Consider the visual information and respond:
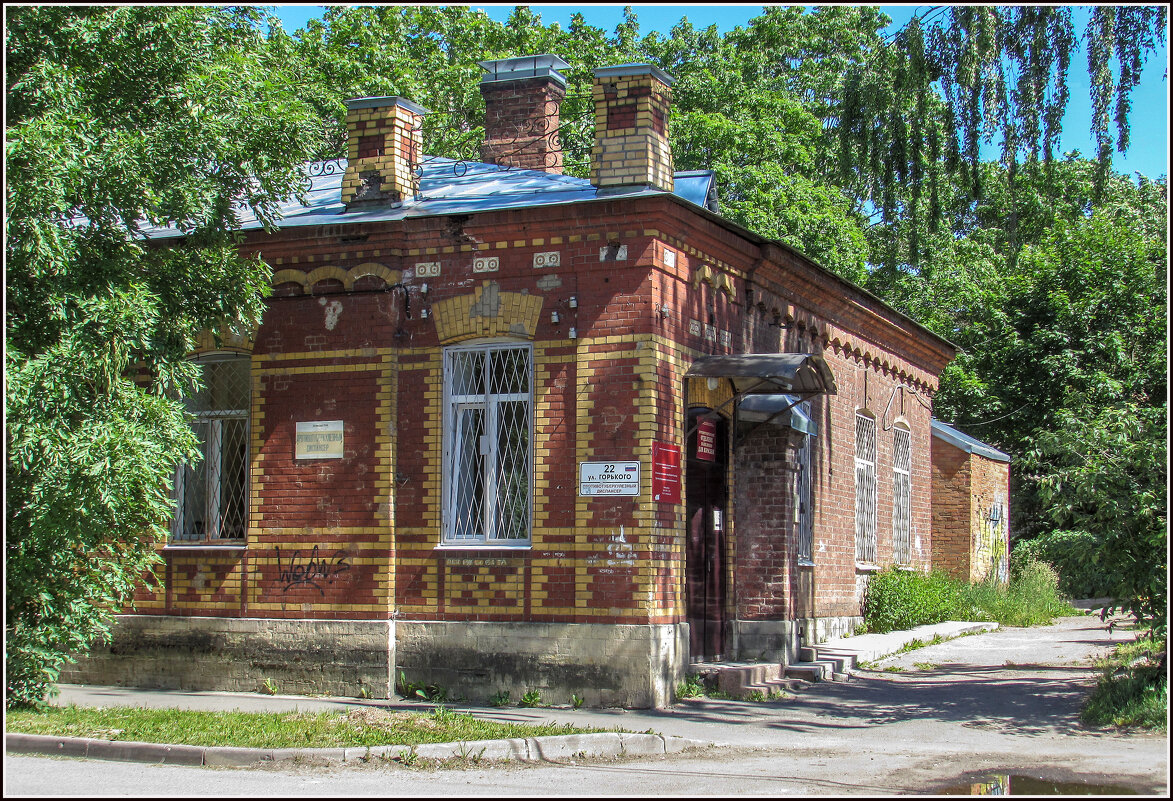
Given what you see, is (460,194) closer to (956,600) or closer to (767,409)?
(767,409)

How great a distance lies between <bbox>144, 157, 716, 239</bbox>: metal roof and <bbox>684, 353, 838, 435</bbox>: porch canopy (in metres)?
1.66

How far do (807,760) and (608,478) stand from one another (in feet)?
11.7

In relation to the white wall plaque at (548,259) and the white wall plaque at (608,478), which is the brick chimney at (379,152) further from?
the white wall plaque at (608,478)

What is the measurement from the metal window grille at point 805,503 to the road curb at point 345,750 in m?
6.26

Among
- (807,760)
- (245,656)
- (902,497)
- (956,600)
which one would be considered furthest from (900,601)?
(245,656)

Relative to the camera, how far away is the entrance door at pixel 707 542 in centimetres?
1300

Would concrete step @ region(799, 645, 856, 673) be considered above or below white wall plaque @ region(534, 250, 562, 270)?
below

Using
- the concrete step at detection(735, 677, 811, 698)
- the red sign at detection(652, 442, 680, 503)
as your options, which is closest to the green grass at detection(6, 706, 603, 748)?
the red sign at detection(652, 442, 680, 503)

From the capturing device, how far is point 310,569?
488 inches

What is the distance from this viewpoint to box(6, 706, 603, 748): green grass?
843 cm

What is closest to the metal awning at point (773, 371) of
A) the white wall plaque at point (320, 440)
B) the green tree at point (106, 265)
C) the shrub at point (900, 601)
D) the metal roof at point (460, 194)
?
the metal roof at point (460, 194)

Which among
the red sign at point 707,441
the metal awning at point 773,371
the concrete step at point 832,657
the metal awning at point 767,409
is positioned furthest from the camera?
the concrete step at point 832,657

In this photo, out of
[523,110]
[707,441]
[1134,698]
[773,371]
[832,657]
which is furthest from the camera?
[523,110]

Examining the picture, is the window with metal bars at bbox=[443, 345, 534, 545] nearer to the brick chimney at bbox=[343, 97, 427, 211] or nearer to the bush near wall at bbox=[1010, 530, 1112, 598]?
the brick chimney at bbox=[343, 97, 427, 211]
